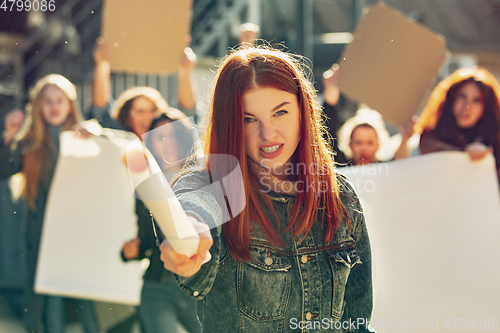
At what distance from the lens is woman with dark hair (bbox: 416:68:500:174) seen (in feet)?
8.30

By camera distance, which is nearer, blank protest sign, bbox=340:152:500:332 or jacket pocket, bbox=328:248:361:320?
jacket pocket, bbox=328:248:361:320

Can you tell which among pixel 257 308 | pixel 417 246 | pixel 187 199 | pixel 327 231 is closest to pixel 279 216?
pixel 327 231

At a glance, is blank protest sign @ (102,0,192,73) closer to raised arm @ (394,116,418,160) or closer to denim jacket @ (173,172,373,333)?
raised arm @ (394,116,418,160)

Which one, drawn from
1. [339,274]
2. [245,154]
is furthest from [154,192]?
[339,274]

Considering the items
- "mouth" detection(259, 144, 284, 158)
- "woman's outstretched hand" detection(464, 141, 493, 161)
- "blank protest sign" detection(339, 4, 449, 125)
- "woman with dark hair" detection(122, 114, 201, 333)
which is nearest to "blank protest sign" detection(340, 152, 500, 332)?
"woman's outstretched hand" detection(464, 141, 493, 161)

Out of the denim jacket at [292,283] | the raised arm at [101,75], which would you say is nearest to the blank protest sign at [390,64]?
the denim jacket at [292,283]

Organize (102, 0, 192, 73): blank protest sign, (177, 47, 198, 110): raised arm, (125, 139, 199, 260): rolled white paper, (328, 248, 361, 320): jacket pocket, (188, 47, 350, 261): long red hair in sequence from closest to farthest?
(125, 139, 199, 260): rolled white paper → (188, 47, 350, 261): long red hair → (328, 248, 361, 320): jacket pocket → (102, 0, 192, 73): blank protest sign → (177, 47, 198, 110): raised arm

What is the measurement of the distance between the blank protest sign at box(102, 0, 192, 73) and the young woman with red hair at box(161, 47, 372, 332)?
1.56m

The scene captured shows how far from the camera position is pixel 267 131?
3.73 feet

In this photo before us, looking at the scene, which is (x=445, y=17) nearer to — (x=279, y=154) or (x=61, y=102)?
(x=61, y=102)

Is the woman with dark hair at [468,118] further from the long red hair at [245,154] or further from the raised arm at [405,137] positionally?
the long red hair at [245,154]

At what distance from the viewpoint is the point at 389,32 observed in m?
2.40

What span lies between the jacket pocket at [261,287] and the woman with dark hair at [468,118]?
1758 mm

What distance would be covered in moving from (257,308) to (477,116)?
201 cm
